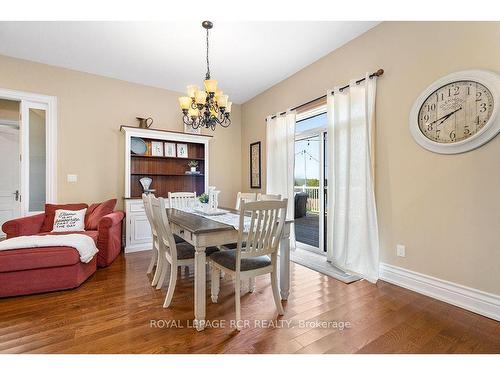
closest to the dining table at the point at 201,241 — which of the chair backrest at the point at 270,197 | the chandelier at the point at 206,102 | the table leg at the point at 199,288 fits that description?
the table leg at the point at 199,288

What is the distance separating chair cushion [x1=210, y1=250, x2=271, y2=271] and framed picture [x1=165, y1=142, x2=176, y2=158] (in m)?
2.82

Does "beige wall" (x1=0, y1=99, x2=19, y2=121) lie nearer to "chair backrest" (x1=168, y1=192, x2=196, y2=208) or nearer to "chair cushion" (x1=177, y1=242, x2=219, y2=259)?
"chair backrest" (x1=168, y1=192, x2=196, y2=208)

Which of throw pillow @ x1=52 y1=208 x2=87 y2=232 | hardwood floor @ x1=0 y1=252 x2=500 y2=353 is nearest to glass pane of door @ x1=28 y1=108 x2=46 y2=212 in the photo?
throw pillow @ x1=52 y1=208 x2=87 y2=232

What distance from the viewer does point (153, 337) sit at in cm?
165

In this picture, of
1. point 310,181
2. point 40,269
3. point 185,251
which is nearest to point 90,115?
point 40,269

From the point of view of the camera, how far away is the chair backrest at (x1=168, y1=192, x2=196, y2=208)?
3.41 metres

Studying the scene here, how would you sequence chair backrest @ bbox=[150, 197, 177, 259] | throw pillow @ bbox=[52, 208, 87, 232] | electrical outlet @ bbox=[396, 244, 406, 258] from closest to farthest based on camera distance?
1. chair backrest @ bbox=[150, 197, 177, 259]
2. electrical outlet @ bbox=[396, 244, 406, 258]
3. throw pillow @ bbox=[52, 208, 87, 232]

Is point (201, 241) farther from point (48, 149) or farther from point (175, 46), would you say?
point (48, 149)

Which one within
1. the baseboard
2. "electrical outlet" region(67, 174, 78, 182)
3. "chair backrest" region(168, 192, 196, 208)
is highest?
"electrical outlet" region(67, 174, 78, 182)

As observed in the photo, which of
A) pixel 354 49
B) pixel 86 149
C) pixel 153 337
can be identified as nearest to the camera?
pixel 153 337

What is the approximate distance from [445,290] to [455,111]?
5.31 ft
